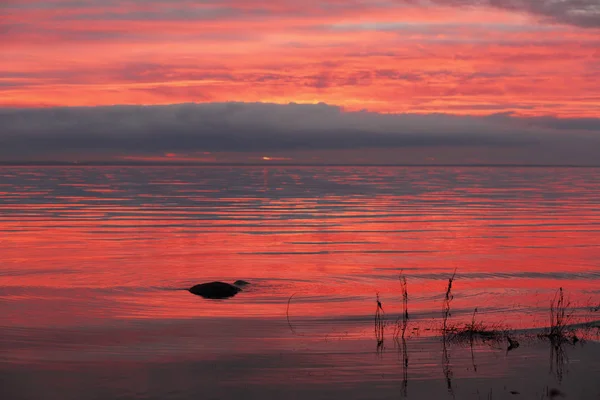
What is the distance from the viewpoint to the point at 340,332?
1582 centimetres

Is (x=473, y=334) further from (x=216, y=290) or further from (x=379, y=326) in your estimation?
(x=216, y=290)

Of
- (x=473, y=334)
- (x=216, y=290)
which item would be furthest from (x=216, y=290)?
(x=473, y=334)

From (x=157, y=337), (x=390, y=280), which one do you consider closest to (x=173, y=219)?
(x=390, y=280)

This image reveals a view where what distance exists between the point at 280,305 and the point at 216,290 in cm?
205

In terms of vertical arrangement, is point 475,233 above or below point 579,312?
above

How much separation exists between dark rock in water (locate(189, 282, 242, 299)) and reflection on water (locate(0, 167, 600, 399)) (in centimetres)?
32

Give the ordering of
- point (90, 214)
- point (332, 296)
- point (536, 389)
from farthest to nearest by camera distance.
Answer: point (90, 214)
point (332, 296)
point (536, 389)

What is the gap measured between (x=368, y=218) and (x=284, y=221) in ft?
18.1

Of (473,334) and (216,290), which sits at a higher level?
(216,290)

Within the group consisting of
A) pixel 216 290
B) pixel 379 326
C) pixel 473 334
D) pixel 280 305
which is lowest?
pixel 473 334

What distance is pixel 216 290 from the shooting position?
65.7ft

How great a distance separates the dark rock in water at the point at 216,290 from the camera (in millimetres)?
19870

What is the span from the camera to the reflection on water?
40.3ft

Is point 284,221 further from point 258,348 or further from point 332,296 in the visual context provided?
point 258,348
